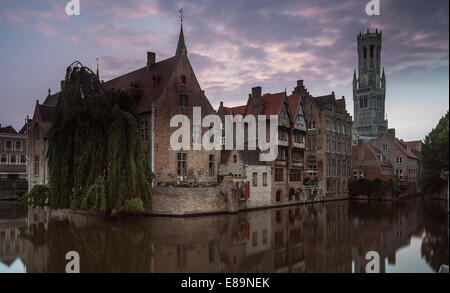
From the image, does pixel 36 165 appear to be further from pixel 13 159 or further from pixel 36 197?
pixel 13 159

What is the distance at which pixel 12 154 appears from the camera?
189ft

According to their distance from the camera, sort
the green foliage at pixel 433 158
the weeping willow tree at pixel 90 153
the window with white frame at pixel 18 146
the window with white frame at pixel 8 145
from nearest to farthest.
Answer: the weeping willow tree at pixel 90 153 < the green foliage at pixel 433 158 < the window with white frame at pixel 8 145 < the window with white frame at pixel 18 146

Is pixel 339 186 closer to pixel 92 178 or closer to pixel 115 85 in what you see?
pixel 115 85

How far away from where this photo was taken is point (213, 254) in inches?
694

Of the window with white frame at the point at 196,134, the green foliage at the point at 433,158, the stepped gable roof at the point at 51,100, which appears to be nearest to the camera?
the window with white frame at the point at 196,134

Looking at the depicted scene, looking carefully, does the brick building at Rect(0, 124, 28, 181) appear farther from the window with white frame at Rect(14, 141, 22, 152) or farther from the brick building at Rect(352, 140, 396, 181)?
the brick building at Rect(352, 140, 396, 181)

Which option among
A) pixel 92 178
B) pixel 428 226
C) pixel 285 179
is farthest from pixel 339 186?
pixel 92 178

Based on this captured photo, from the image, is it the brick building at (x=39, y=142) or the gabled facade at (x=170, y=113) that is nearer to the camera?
the gabled facade at (x=170, y=113)

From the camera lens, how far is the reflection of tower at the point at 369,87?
117688mm

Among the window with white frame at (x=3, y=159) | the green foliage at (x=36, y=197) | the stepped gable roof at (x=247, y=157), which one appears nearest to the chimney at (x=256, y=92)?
the stepped gable roof at (x=247, y=157)

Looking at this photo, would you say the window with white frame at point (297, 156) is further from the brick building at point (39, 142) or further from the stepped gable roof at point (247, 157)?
the brick building at point (39, 142)

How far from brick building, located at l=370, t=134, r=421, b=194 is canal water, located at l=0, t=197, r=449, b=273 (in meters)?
29.3

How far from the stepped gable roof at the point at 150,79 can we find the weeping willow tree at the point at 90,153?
7.74 meters
